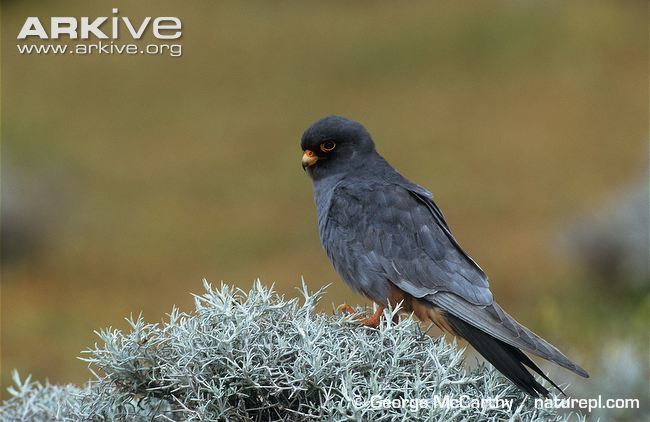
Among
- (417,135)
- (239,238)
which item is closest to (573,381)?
(239,238)

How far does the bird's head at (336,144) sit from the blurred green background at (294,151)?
5.73 feet

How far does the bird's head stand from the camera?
371 centimetres

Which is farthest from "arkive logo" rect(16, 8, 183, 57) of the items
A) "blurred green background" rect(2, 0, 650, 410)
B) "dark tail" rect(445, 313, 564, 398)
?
"dark tail" rect(445, 313, 564, 398)

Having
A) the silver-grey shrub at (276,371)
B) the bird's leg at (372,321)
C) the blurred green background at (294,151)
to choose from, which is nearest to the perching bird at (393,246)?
the bird's leg at (372,321)

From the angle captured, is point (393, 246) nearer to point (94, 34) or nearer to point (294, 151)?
point (94, 34)

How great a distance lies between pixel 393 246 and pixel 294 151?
9472mm

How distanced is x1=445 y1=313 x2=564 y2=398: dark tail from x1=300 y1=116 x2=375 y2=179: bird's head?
0.90m

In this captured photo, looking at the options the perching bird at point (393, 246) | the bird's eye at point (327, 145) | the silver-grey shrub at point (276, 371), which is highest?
the bird's eye at point (327, 145)

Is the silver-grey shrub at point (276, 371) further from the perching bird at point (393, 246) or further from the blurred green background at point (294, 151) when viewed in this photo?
the blurred green background at point (294, 151)

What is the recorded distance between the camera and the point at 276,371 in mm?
2518

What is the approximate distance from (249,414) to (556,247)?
6.93 metres

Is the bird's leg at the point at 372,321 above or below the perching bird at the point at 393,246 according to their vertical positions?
below

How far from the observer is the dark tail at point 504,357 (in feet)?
8.87

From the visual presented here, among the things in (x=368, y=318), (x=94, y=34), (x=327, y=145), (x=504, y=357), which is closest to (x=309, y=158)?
(x=327, y=145)
